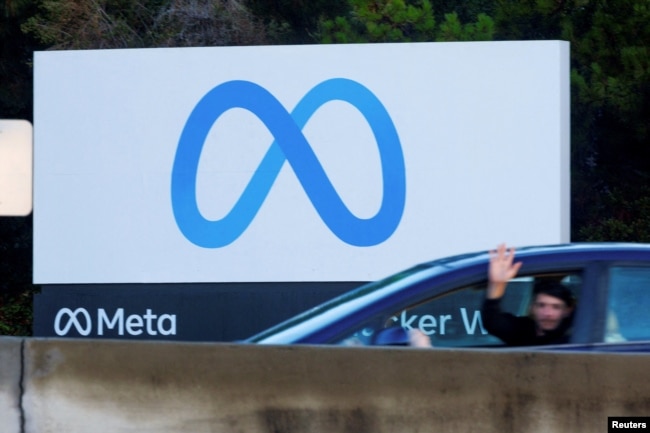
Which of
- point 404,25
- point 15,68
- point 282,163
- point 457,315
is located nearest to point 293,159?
point 282,163

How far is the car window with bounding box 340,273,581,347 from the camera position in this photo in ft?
17.9

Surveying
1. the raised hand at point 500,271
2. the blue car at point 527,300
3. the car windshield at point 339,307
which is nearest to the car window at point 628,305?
the blue car at point 527,300

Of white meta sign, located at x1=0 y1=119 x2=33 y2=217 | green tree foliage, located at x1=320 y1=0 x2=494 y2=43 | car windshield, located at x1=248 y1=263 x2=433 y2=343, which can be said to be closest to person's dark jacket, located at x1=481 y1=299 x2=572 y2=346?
car windshield, located at x1=248 y1=263 x2=433 y2=343

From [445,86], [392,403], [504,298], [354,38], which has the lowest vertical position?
[392,403]

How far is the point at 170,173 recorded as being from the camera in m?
13.3

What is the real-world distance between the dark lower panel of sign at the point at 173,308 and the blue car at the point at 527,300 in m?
7.09

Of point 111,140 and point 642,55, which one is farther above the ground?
point 642,55

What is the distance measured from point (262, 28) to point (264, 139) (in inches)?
245

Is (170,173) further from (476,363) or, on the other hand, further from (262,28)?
(476,363)

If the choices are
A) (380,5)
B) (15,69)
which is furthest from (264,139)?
(15,69)

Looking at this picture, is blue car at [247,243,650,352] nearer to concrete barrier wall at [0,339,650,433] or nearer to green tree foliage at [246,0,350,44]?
concrete barrier wall at [0,339,650,433]

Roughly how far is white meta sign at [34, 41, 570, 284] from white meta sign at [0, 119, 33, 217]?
79 centimetres

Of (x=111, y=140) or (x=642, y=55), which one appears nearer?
(x=111, y=140)

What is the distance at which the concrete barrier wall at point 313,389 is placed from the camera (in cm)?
507
